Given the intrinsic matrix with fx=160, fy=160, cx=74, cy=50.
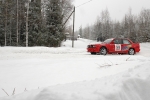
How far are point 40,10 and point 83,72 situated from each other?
21177 millimetres

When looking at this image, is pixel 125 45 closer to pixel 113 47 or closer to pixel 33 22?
pixel 113 47

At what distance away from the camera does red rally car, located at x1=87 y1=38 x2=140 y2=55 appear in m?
13.4

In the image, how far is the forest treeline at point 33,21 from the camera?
80.6ft

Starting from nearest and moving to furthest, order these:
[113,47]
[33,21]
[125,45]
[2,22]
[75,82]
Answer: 1. [75,82]
2. [113,47]
3. [125,45]
4. [33,21]
5. [2,22]

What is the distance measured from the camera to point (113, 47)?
1367 centimetres

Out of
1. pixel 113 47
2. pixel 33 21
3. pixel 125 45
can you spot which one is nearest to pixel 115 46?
pixel 113 47

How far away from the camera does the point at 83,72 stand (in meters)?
6.65

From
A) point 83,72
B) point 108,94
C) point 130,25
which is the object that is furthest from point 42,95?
point 130,25

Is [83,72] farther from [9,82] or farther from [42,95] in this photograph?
[42,95]

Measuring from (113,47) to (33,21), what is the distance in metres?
15.2

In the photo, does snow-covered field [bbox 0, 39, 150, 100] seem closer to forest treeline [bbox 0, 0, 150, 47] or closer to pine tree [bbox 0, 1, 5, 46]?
forest treeline [bbox 0, 0, 150, 47]

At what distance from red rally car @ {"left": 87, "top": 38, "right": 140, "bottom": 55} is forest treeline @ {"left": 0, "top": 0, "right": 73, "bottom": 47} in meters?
12.8

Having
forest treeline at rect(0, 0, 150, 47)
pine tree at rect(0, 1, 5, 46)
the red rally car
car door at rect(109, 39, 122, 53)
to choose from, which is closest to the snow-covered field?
the red rally car

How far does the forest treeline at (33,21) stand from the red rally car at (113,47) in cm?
1280
